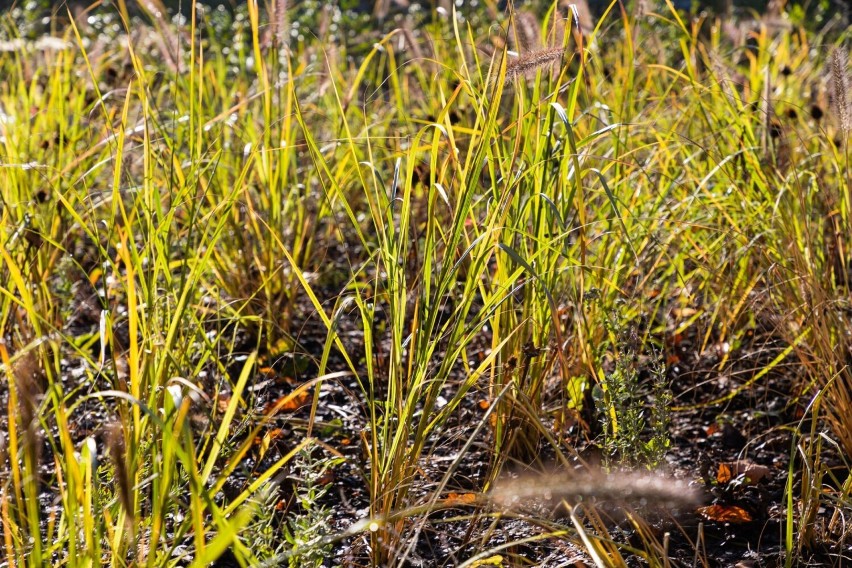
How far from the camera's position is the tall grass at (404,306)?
141 centimetres

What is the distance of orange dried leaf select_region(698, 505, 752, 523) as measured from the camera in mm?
1779

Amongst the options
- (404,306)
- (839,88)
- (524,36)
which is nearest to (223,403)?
(404,306)

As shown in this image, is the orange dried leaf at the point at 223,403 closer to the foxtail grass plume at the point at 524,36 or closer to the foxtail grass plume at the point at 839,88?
the foxtail grass plume at the point at 524,36

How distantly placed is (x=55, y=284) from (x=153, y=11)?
3.54 ft

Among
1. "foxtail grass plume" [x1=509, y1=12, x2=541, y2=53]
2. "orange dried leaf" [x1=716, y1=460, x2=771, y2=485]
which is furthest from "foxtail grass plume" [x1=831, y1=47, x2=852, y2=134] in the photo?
"orange dried leaf" [x1=716, y1=460, x2=771, y2=485]

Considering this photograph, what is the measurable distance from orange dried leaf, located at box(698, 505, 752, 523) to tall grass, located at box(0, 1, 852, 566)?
0.57 feet

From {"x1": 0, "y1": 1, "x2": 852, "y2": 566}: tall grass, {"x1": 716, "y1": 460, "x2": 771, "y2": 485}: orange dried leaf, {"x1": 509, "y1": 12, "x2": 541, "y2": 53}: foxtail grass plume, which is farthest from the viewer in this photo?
{"x1": 716, "y1": 460, "x2": 771, "y2": 485}: orange dried leaf

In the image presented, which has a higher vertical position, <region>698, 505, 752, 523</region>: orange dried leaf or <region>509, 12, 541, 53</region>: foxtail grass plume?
<region>509, 12, 541, 53</region>: foxtail grass plume

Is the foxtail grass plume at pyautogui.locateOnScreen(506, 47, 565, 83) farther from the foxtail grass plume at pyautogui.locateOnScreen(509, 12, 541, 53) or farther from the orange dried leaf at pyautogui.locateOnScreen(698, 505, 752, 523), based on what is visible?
the orange dried leaf at pyautogui.locateOnScreen(698, 505, 752, 523)

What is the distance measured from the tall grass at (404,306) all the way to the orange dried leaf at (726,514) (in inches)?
6.8

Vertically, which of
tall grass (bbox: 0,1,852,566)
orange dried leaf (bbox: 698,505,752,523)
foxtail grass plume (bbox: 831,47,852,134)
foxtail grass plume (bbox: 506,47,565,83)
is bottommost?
orange dried leaf (bbox: 698,505,752,523)

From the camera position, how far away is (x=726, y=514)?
1785 mm

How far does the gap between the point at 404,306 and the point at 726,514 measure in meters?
0.76

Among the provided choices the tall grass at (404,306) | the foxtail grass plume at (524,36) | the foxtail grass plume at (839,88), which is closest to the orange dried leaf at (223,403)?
the tall grass at (404,306)
